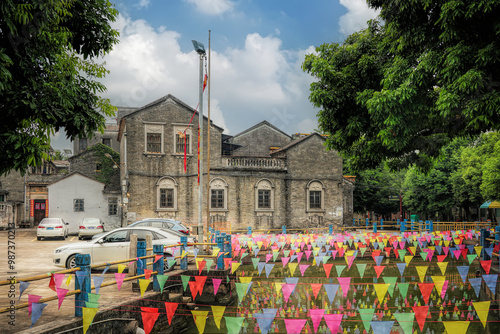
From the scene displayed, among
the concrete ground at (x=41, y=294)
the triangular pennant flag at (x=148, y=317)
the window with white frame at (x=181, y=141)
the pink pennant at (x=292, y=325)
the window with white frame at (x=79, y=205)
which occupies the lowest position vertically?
the concrete ground at (x=41, y=294)

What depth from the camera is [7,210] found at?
3631 centimetres

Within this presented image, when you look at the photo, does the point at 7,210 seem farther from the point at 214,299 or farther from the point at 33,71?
the point at 33,71

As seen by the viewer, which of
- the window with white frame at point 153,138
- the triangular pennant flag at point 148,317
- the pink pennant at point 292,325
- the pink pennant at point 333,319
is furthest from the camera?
the window with white frame at point 153,138

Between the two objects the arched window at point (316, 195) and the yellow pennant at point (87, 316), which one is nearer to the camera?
the yellow pennant at point (87, 316)

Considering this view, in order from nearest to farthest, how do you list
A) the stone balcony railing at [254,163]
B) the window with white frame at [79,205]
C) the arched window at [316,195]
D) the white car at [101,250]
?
the white car at [101,250] < the stone balcony railing at [254,163] < the window with white frame at [79,205] < the arched window at [316,195]

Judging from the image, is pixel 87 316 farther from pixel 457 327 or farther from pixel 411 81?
pixel 411 81

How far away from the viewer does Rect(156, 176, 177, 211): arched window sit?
101ft

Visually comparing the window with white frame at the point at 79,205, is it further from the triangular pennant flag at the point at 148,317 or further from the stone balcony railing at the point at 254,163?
the triangular pennant flag at the point at 148,317

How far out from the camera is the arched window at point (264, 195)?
106 ft

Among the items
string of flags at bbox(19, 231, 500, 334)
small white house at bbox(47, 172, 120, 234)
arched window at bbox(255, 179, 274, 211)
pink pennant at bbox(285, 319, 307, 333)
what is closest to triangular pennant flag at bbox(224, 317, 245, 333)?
string of flags at bbox(19, 231, 500, 334)

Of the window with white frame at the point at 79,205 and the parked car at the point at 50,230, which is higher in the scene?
the window with white frame at the point at 79,205

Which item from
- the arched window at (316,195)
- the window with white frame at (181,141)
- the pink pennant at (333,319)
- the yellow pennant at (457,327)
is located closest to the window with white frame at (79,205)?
the window with white frame at (181,141)

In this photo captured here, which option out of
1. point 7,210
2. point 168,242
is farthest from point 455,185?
point 7,210

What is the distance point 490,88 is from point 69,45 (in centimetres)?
1007
